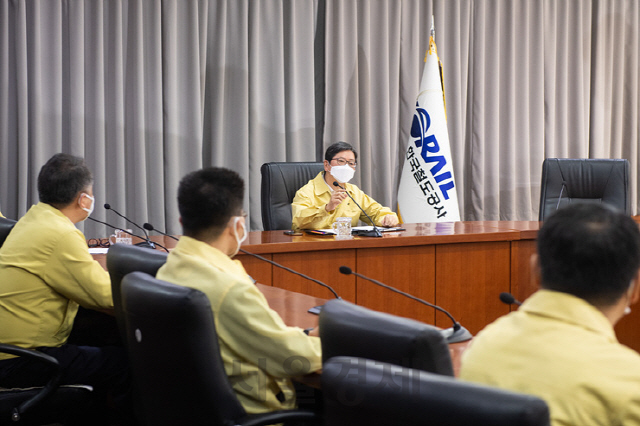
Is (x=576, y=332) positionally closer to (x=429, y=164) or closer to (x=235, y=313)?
(x=235, y=313)

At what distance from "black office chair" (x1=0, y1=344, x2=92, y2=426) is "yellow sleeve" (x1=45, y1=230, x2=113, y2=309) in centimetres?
23

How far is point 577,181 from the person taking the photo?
13.9ft

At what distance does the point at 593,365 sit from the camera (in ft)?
3.10

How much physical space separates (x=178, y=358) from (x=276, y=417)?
0.93 ft

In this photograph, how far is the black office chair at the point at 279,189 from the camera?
3.96 m

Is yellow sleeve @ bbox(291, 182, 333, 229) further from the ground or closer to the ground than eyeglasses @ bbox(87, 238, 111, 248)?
further from the ground

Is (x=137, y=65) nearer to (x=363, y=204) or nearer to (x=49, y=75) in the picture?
(x=49, y=75)

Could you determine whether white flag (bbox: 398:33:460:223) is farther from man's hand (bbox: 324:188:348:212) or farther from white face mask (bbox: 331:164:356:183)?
man's hand (bbox: 324:188:348:212)

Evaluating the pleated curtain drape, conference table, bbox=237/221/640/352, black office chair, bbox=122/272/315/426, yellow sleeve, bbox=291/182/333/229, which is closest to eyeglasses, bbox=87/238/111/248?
conference table, bbox=237/221/640/352

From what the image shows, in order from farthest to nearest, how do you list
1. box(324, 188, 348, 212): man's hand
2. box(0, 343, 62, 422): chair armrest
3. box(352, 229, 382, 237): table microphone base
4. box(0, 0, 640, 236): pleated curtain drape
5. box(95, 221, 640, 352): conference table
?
box(0, 0, 640, 236): pleated curtain drape → box(324, 188, 348, 212): man's hand → box(352, 229, 382, 237): table microphone base → box(95, 221, 640, 352): conference table → box(0, 343, 62, 422): chair armrest

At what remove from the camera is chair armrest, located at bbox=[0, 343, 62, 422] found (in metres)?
2.06

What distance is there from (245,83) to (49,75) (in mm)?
1349

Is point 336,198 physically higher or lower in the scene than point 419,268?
higher

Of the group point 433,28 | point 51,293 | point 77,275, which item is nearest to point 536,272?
point 77,275
